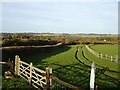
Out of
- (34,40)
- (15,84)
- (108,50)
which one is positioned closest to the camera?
(15,84)

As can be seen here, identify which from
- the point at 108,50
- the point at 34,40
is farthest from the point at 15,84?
the point at 108,50

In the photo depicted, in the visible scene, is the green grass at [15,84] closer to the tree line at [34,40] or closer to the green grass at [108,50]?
the tree line at [34,40]

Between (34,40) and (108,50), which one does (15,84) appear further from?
(108,50)

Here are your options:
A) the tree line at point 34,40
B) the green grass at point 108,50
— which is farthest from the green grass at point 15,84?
the green grass at point 108,50

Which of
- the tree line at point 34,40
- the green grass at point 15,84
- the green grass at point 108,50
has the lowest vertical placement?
the green grass at point 108,50

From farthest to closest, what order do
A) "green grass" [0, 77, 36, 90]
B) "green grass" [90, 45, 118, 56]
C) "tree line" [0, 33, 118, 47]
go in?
"green grass" [90, 45, 118, 56] < "tree line" [0, 33, 118, 47] < "green grass" [0, 77, 36, 90]

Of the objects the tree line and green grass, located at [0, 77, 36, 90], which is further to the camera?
the tree line

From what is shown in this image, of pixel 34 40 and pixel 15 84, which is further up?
pixel 34 40

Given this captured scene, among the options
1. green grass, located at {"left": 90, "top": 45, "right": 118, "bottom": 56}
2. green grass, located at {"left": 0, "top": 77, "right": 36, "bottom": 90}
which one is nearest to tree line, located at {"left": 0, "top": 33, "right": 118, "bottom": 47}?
green grass, located at {"left": 90, "top": 45, "right": 118, "bottom": 56}

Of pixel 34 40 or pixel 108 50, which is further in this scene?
pixel 108 50

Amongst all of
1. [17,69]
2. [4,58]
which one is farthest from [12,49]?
[17,69]

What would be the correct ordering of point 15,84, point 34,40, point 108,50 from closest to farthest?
point 15,84
point 34,40
point 108,50

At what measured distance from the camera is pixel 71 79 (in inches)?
558

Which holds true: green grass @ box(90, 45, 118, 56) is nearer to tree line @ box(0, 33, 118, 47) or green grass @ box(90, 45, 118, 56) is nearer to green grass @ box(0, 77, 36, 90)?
tree line @ box(0, 33, 118, 47)
